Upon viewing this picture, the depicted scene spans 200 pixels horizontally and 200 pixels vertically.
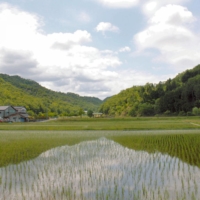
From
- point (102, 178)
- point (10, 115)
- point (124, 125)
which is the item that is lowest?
point (102, 178)

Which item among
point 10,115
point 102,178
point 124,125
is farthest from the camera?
point 10,115

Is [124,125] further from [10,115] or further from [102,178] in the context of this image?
[10,115]

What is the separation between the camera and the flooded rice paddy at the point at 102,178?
633 cm

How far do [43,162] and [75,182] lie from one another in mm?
3661

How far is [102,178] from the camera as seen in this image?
25.7 feet

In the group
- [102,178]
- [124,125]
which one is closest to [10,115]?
[124,125]

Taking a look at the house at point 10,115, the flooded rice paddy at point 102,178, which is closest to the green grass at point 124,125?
the flooded rice paddy at point 102,178

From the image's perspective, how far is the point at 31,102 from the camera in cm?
9562

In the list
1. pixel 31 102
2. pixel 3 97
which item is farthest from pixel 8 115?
pixel 31 102

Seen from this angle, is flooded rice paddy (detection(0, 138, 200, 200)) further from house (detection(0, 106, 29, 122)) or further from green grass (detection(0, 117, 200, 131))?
house (detection(0, 106, 29, 122))

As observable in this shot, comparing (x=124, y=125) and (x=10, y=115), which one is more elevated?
(x=10, y=115)

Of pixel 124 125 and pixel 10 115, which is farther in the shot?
pixel 10 115

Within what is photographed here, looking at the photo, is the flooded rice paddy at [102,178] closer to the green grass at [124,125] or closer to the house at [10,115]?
the green grass at [124,125]

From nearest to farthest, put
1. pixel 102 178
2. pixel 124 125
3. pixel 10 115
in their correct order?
pixel 102 178
pixel 124 125
pixel 10 115
